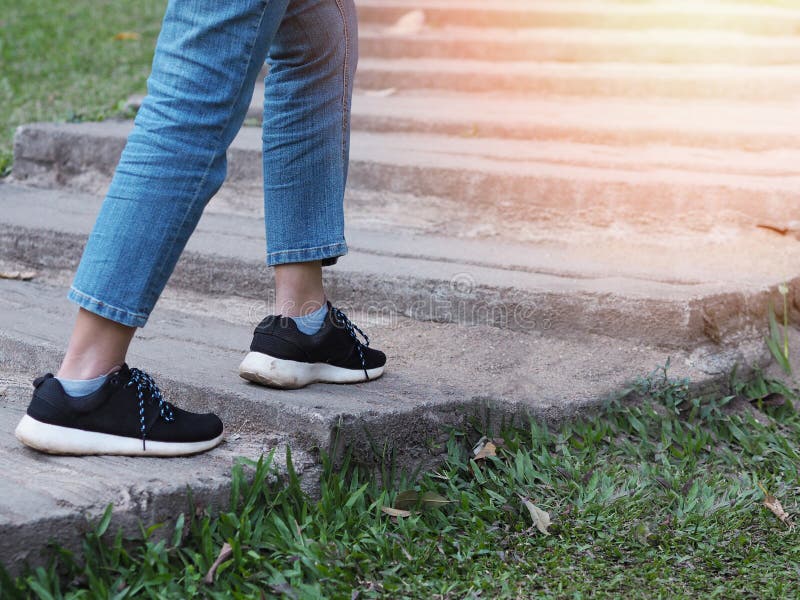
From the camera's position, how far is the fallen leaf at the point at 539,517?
178 cm

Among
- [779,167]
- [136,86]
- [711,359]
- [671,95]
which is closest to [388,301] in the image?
[711,359]

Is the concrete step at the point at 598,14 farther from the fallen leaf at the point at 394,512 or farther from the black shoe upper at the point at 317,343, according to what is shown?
the fallen leaf at the point at 394,512

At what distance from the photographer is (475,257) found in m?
2.75

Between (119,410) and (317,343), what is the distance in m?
0.49

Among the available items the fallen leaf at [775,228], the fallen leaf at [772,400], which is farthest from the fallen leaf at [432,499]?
the fallen leaf at [775,228]

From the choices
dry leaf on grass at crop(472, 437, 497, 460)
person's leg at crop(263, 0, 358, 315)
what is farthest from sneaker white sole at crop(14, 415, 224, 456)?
dry leaf on grass at crop(472, 437, 497, 460)

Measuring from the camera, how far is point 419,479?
1978 mm

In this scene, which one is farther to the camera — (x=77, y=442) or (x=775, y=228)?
(x=775, y=228)

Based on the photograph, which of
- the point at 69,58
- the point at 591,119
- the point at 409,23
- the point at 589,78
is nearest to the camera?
the point at 591,119

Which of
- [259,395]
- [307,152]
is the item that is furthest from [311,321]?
[307,152]

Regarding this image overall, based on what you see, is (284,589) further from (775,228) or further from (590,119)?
(590,119)

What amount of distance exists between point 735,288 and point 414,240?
3.30ft

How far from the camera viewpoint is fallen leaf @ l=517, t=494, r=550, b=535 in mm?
1779

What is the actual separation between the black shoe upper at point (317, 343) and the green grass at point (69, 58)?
2273 mm
